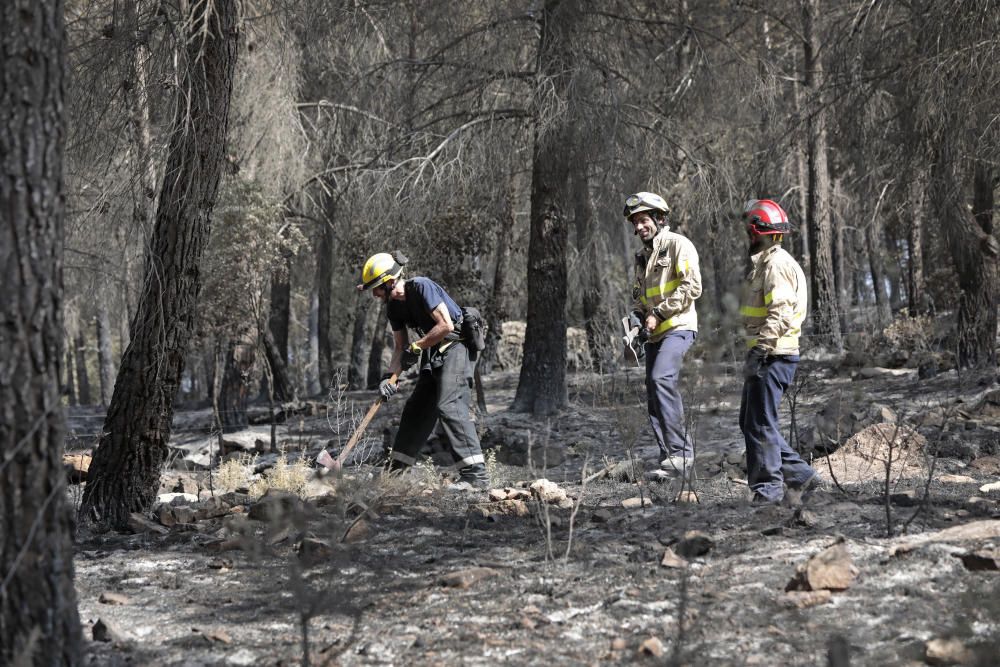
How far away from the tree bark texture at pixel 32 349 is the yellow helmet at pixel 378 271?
Result: 11.7 ft

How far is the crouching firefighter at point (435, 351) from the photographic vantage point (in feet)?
21.2

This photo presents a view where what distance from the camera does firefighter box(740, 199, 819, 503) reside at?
519cm

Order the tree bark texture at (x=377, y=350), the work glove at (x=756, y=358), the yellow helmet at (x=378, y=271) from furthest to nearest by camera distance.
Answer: the tree bark texture at (x=377, y=350), the yellow helmet at (x=378, y=271), the work glove at (x=756, y=358)

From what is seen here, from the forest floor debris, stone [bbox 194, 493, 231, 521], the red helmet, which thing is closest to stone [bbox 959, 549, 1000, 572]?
the forest floor debris

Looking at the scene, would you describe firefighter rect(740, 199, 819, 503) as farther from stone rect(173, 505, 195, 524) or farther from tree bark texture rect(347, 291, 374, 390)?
tree bark texture rect(347, 291, 374, 390)

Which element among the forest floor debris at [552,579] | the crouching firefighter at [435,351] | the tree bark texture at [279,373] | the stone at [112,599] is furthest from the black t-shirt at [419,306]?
the tree bark texture at [279,373]

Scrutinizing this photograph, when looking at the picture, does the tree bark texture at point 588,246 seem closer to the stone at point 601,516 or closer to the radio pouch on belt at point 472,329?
the radio pouch on belt at point 472,329

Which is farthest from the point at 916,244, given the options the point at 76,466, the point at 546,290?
the point at 76,466

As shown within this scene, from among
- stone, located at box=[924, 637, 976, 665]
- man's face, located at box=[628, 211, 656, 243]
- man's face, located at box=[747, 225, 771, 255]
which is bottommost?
stone, located at box=[924, 637, 976, 665]

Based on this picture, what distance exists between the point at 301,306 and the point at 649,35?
2733 cm

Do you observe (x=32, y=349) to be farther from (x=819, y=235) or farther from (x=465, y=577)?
(x=819, y=235)

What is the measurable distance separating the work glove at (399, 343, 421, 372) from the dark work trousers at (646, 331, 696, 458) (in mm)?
1418

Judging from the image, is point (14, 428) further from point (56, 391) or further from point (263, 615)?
point (263, 615)

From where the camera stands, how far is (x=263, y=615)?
150 inches
